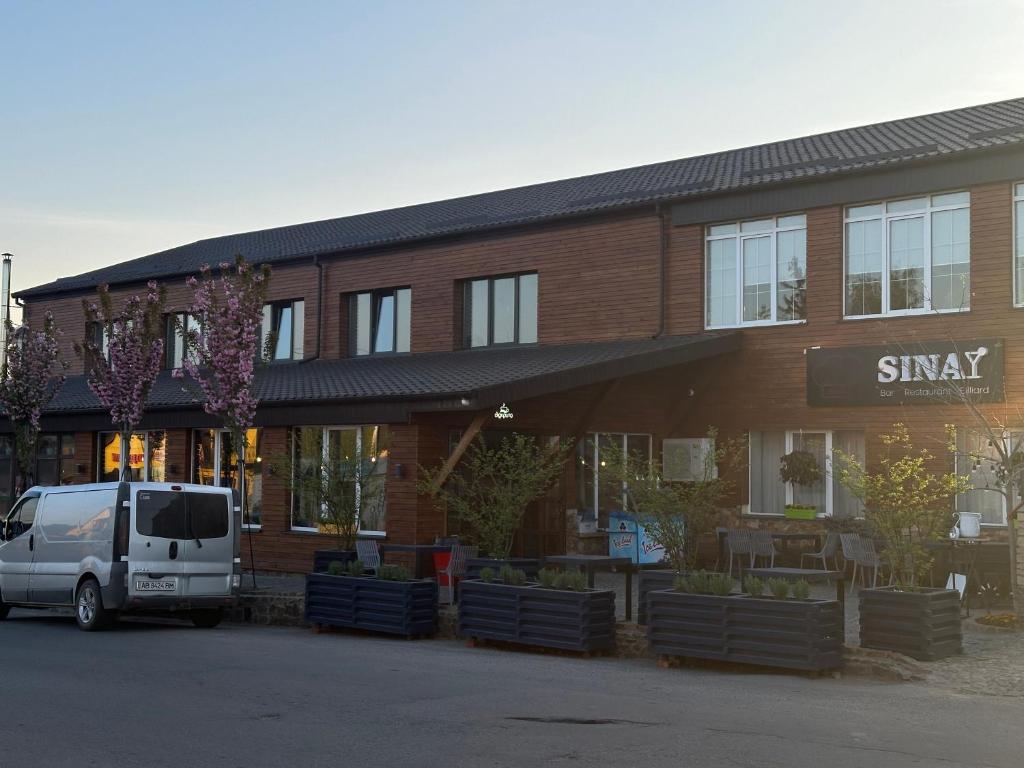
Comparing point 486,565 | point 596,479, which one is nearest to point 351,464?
point 486,565

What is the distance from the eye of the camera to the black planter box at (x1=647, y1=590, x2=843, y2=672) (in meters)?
11.0

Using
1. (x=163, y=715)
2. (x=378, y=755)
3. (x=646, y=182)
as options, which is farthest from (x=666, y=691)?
(x=646, y=182)

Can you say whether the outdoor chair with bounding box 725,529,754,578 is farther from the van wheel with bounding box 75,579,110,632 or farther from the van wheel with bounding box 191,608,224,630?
the van wheel with bounding box 75,579,110,632

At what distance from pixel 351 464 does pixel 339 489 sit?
1.37 ft

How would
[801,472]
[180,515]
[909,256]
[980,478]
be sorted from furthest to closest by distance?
[801,472]
[909,256]
[980,478]
[180,515]

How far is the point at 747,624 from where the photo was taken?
1140cm

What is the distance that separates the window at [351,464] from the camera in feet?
61.8

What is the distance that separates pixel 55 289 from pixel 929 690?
29213 mm

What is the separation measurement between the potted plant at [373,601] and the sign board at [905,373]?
8374 mm

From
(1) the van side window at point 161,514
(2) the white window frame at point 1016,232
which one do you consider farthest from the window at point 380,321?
(2) the white window frame at point 1016,232

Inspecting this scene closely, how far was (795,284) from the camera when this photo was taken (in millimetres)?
20609

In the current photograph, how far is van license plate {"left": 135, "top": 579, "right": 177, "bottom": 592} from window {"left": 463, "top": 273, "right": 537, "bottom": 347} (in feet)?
34.1

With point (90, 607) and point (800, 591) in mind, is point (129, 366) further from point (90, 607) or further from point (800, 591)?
point (800, 591)

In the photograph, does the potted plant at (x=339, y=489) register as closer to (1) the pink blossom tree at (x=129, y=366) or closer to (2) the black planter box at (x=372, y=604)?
(2) the black planter box at (x=372, y=604)
